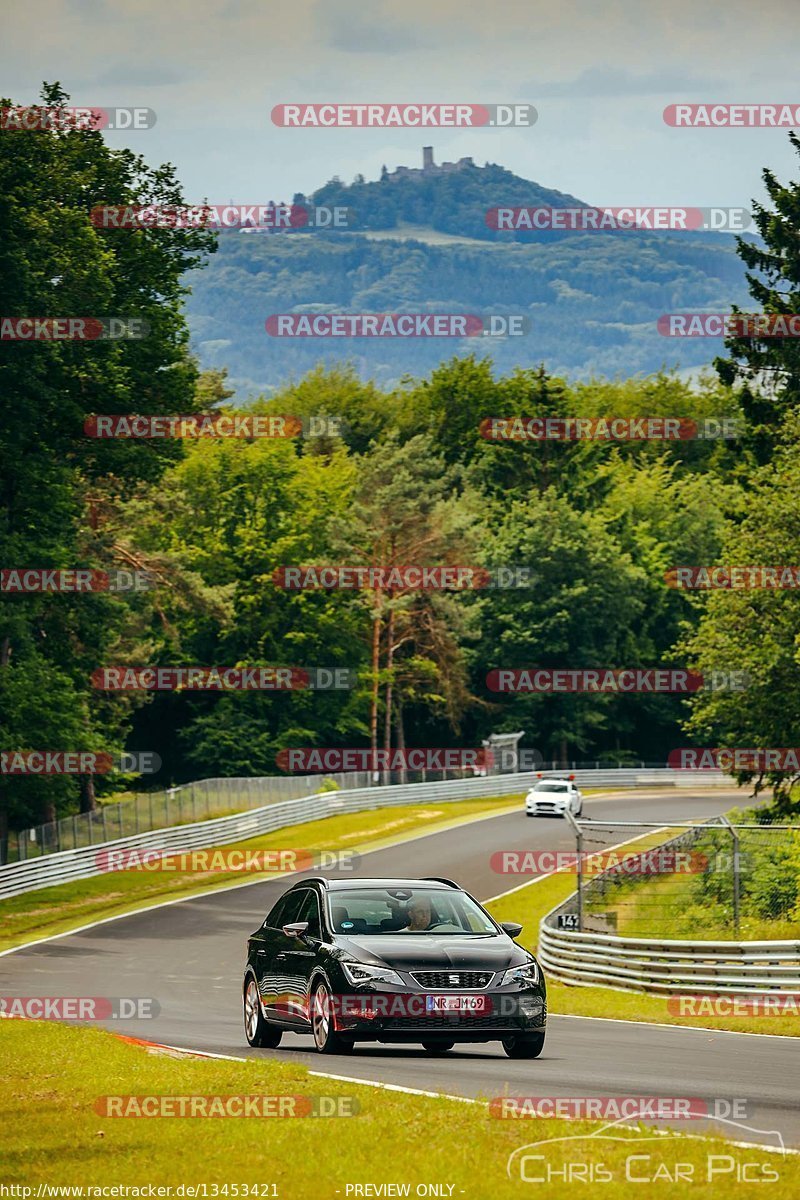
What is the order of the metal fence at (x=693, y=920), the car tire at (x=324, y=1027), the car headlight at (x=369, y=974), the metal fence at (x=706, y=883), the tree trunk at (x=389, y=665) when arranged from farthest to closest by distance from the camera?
the tree trunk at (x=389, y=665), the metal fence at (x=706, y=883), the metal fence at (x=693, y=920), the car tire at (x=324, y=1027), the car headlight at (x=369, y=974)

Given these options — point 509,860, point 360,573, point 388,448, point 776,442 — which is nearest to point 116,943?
point 509,860

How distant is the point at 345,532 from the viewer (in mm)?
82562

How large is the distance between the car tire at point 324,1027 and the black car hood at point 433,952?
1.48ft

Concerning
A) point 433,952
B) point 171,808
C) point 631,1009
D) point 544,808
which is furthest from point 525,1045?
point 544,808

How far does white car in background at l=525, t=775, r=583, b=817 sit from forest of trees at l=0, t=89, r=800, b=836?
272 inches

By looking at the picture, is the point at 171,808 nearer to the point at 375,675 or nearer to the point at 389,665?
the point at 375,675

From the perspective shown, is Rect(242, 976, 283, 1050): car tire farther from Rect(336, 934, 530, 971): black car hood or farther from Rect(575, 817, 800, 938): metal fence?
Rect(575, 817, 800, 938): metal fence

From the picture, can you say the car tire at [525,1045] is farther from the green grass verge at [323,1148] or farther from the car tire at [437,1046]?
the green grass verge at [323,1148]

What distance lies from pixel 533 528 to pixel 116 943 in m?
56.9

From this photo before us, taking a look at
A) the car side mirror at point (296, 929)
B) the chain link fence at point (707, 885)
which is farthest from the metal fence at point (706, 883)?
the car side mirror at point (296, 929)

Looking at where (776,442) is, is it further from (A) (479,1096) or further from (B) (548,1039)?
(A) (479,1096)

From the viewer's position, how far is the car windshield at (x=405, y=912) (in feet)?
51.3

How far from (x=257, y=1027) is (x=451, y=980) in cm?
325

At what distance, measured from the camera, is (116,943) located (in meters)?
37.2
